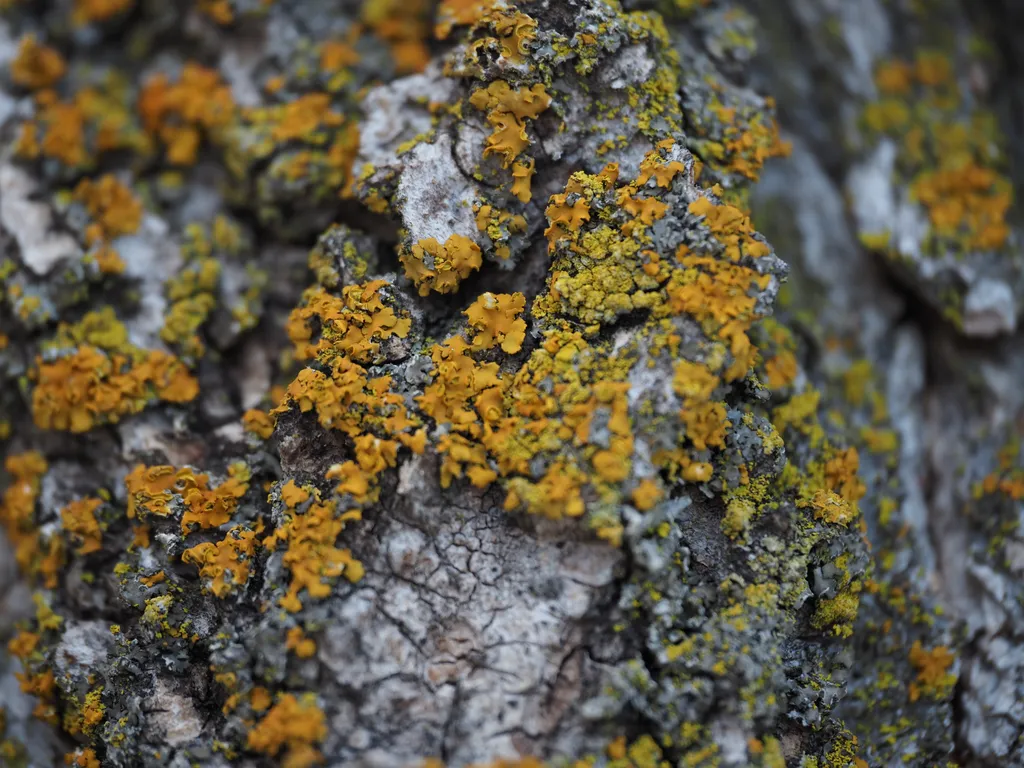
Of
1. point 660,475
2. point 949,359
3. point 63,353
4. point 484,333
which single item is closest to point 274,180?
point 63,353

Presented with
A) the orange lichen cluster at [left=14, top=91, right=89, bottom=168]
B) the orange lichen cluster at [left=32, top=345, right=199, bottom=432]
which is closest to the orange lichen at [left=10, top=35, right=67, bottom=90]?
the orange lichen cluster at [left=14, top=91, right=89, bottom=168]

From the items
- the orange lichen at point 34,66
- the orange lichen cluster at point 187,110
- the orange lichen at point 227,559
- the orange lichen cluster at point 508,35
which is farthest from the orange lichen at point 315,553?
the orange lichen at point 34,66

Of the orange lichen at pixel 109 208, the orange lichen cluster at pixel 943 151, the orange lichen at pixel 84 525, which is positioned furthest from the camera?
the orange lichen cluster at pixel 943 151

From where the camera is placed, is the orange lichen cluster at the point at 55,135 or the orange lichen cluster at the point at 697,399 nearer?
the orange lichen cluster at the point at 697,399

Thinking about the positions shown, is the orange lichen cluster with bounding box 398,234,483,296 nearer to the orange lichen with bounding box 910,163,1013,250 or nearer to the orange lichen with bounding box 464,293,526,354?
the orange lichen with bounding box 464,293,526,354

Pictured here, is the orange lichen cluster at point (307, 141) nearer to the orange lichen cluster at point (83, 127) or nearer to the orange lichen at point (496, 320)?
the orange lichen cluster at point (83, 127)

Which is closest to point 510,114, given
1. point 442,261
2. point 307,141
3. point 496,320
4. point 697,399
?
point 442,261

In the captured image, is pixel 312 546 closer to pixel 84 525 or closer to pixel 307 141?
pixel 84 525
